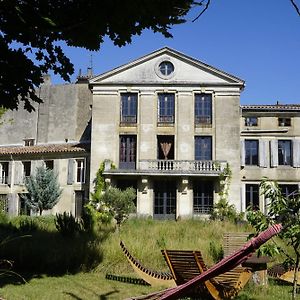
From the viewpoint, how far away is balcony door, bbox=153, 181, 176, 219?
28047 millimetres

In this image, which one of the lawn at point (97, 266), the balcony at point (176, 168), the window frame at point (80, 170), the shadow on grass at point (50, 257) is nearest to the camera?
the lawn at point (97, 266)

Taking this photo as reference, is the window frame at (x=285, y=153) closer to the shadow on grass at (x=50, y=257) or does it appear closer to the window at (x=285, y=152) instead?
the window at (x=285, y=152)

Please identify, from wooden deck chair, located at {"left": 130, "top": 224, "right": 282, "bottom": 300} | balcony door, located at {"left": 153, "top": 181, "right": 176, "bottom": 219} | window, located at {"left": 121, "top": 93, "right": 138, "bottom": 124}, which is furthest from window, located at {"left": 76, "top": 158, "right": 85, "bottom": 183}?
wooden deck chair, located at {"left": 130, "top": 224, "right": 282, "bottom": 300}

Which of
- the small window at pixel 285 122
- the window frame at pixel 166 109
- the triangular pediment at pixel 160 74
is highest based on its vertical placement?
the triangular pediment at pixel 160 74

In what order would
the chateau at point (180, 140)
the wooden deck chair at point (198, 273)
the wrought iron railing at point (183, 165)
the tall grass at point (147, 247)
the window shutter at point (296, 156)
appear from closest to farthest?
1. the wooden deck chair at point (198, 273)
2. the tall grass at point (147, 247)
3. the wrought iron railing at point (183, 165)
4. the chateau at point (180, 140)
5. the window shutter at point (296, 156)

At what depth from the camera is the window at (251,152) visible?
29094 mm

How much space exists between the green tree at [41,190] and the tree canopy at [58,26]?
74.0ft

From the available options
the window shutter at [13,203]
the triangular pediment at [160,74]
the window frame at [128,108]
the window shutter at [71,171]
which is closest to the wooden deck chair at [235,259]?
the window frame at [128,108]

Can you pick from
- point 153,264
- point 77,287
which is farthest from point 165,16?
point 153,264

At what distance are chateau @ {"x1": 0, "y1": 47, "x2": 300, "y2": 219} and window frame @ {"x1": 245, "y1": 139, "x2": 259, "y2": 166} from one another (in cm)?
6

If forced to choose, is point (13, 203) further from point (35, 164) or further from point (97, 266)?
point (97, 266)

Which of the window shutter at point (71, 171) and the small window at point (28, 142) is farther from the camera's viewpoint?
the small window at point (28, 142)

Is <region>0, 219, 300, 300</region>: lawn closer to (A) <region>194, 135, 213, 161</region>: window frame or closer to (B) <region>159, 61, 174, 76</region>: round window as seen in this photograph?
(A) <region>194, 135, 213, 161</region>: window frame

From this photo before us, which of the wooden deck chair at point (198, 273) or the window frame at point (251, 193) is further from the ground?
the window frame at point (251, 193)
